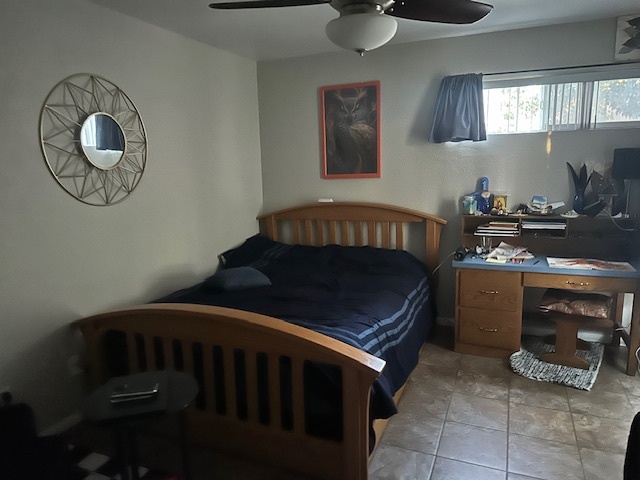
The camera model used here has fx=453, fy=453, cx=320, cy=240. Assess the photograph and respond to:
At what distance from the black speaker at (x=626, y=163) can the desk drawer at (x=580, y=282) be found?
693 mm

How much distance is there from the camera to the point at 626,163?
Answer: 2.93m

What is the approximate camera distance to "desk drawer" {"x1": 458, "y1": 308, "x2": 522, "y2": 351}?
10.1ft

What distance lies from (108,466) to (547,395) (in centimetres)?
236

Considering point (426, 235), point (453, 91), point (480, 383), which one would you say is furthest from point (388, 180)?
point (480, 383)

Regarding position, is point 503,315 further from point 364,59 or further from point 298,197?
point 364,59

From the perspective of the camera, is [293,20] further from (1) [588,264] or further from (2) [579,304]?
(2) [579,304]

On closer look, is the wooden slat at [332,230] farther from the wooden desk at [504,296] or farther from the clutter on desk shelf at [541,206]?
the clutter on desk shelf at [541,206]

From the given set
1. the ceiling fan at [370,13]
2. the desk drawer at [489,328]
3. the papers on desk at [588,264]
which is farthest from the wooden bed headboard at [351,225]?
the ceiling fan at [370,13]

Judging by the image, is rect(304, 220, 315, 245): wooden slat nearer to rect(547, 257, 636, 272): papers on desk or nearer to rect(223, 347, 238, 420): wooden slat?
rect(547, 257, 636, 272): papers on desk

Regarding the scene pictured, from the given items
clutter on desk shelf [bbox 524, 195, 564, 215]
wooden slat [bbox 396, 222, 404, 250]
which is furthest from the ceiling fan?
wooden slat [bbox 396, 222, 404, 250]

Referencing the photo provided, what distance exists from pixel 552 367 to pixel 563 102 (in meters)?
1.80

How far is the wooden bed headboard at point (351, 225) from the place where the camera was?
3.57 m

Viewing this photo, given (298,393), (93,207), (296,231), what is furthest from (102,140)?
→ (296,231)

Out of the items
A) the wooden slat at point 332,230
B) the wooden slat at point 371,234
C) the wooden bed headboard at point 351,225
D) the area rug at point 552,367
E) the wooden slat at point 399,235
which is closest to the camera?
the area rug at point 552,367
